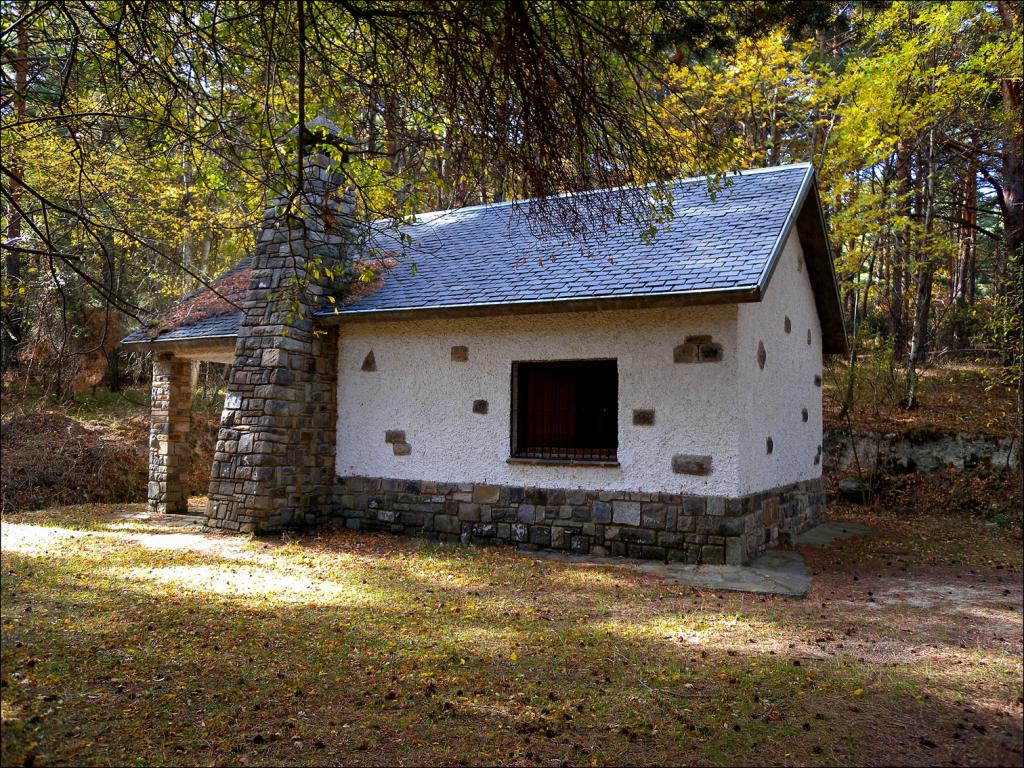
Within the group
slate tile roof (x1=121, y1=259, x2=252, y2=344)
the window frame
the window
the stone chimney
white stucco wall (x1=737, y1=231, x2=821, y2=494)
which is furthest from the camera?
slate tile roof (x1=121, y1=259, x2=252, y2=344)

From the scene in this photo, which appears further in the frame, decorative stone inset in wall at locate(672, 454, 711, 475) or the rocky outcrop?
the rocky outcrop

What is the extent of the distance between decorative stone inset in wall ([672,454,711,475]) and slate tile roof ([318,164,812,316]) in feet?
5.56

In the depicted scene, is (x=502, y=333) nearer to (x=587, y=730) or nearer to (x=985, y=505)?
(x=587, y=730)

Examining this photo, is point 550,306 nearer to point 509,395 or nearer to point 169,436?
point 509,395

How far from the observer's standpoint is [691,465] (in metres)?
7.42

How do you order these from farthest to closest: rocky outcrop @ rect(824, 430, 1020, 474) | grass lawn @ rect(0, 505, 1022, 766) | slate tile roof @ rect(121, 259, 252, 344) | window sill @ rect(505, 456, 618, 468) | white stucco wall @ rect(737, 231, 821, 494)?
1. rocky outcrop @ rect(824, 430, 1020, 474)
2. slate tile roof @ rect(121, 259, 252, 344)
3. window sill @ rect(505, 456, 618, 468)
4. white stucco wall @ rect(737, 231, 821, 494)
5. grass lawn @ rect(0, 505, 1022, 766)

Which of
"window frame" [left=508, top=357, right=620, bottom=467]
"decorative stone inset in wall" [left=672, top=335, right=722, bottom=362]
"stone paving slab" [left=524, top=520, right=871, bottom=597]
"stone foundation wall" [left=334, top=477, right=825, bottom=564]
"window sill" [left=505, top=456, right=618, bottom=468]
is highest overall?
"decorative stone inset in wall" [left=672, top=335, right=722, bottom=362]

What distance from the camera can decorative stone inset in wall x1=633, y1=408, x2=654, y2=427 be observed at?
7.62 metres

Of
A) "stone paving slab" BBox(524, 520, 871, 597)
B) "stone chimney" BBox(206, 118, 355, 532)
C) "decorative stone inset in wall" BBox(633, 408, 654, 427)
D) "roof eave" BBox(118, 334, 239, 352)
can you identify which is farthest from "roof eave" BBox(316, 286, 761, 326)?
"stone paving slab" BBox(524, 520, 871, 597)

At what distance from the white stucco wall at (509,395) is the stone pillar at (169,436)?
293cm

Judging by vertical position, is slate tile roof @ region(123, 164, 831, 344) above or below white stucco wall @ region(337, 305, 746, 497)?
above

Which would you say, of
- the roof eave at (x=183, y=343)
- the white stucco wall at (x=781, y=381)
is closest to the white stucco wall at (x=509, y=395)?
the white stucco wall at (x=781, y=381)

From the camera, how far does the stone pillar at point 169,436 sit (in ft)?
35.0

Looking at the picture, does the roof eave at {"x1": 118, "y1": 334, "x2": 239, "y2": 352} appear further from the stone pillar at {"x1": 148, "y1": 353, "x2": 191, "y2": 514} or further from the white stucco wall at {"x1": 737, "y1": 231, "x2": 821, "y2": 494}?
the white stucco wall at {"x1": 737, "y1": 231, "x2": 821, "y2": 494}
